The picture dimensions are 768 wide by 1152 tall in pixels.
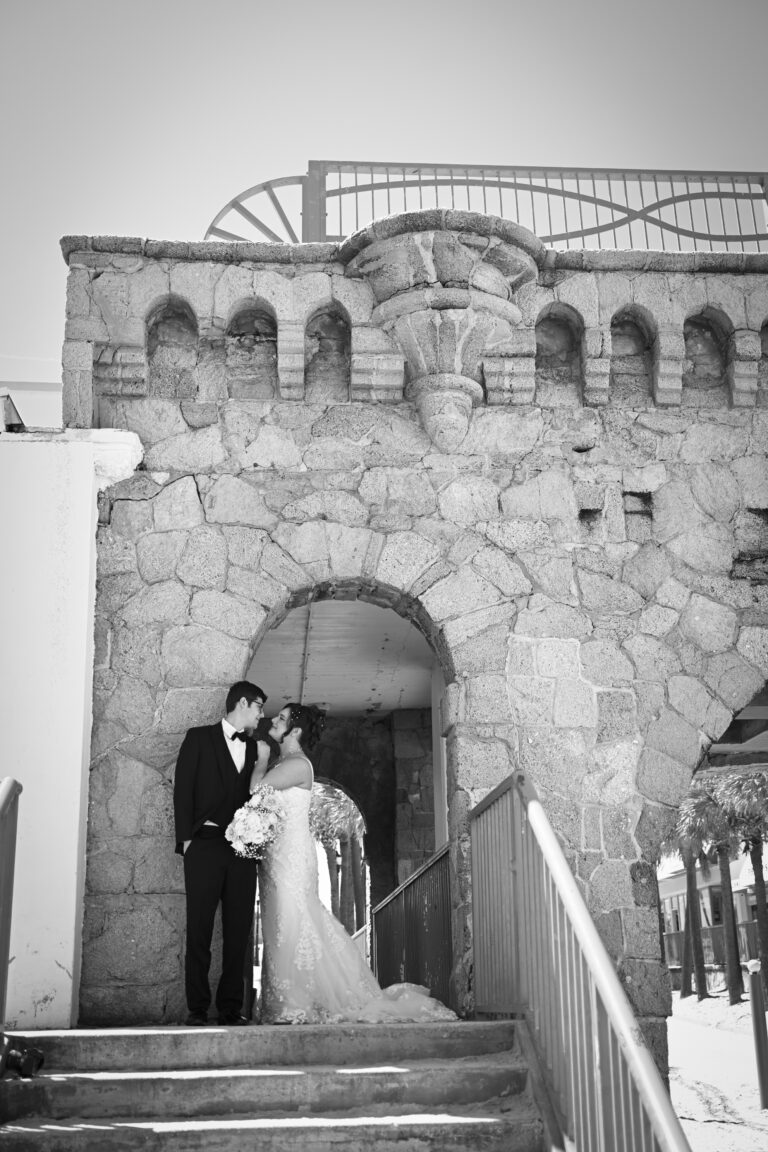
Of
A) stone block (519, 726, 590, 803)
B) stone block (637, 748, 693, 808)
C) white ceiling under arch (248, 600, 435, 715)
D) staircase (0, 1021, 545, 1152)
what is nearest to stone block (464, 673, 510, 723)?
stone block (519, 726, 590, 803)

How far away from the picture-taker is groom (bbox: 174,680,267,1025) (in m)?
5.27

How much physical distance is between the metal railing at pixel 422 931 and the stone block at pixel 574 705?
3.46ft

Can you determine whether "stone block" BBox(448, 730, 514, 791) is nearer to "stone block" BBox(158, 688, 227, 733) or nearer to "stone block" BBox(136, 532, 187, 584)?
"stone block" BBox(158, 688, 227, 733)

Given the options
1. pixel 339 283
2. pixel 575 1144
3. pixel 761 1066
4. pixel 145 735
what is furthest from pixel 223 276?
pixel 761 1066

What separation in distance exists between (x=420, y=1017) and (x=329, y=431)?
3.09 meters

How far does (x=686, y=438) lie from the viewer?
6.63m

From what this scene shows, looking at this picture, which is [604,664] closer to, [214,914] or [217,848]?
[217,848]

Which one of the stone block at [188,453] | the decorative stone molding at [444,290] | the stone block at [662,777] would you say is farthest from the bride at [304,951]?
the decorative stone molding at [444,290]

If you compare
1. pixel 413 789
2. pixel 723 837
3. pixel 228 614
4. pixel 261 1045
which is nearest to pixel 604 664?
pixel 228 614

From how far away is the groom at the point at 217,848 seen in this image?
5266mm

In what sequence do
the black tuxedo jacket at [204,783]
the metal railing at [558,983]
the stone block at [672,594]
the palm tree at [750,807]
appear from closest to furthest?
1. the metal railing at [558,983]
2. the black tuxedo jacket at [204,783]
3. the stone block at [672,594]
4. the palm tree at [750,807]

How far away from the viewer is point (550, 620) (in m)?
6.21

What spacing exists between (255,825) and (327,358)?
2675 millimetres

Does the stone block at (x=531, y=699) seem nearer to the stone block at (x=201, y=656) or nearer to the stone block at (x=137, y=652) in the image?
the stone block at (x=201, y=656)
